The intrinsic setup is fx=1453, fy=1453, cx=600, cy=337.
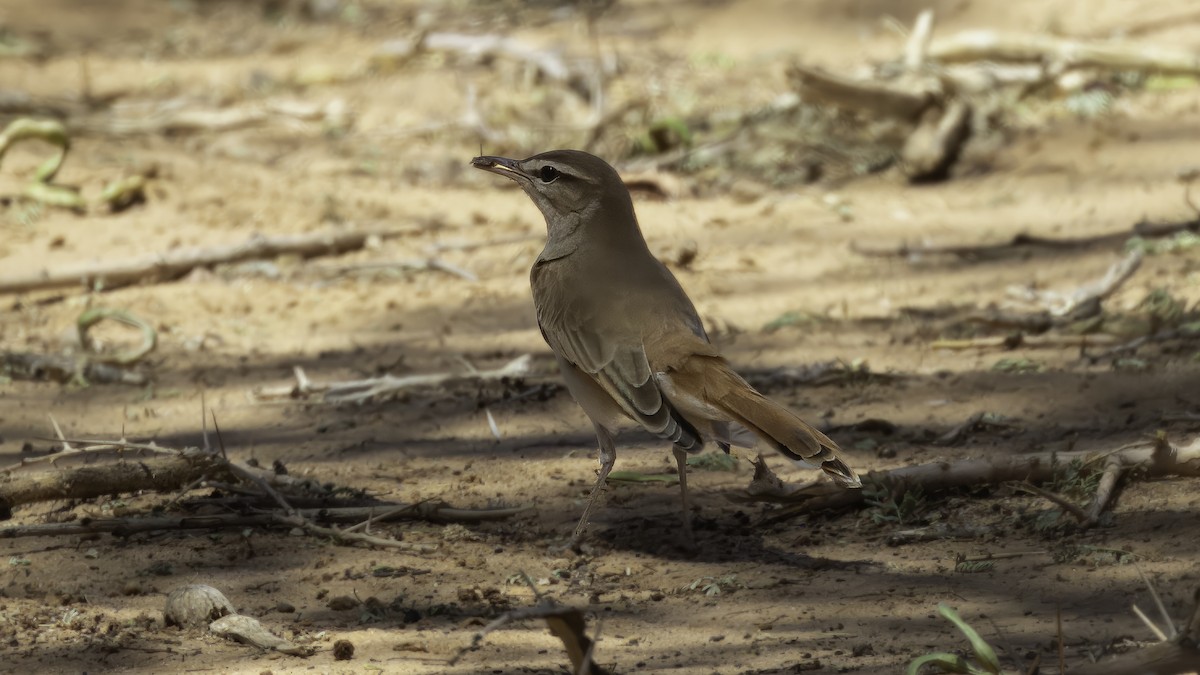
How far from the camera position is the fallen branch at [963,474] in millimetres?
4480

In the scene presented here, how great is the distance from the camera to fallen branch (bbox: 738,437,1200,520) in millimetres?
4480

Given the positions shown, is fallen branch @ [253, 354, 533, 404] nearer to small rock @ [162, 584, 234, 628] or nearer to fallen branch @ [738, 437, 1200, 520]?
fallen branch @ [738, 437, 1200, 520]

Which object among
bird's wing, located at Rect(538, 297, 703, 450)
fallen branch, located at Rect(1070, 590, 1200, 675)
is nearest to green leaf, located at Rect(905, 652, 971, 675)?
fallen branch, located at Rect(1070, 590, 1200, 675)

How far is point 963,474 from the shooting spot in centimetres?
468

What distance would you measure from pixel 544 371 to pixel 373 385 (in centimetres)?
79

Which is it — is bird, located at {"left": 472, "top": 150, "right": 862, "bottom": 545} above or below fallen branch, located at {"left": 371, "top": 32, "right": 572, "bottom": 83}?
below

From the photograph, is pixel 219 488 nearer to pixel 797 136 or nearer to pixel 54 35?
pixel 797 136

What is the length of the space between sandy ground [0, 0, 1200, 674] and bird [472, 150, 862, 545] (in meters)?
0.41

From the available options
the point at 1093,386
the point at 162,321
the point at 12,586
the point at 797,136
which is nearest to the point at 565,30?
the point at 797,136

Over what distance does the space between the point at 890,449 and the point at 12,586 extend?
3.01 meters

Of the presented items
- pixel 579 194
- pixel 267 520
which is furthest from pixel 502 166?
pixel 267 520

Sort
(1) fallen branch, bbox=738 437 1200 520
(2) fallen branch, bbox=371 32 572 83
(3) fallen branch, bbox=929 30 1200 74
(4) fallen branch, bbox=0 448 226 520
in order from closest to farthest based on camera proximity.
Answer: (1) fallen branch, bbox=738 437 1200 520 < (4) fallen branch, bbox=0 448 226 520 < (3) fallen branch, bbox=929 30 1200 74 < (2) fallen branch, bbox=371 32 572 83

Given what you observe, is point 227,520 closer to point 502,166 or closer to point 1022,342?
point 502,166

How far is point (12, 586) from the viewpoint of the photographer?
434 centimetres
